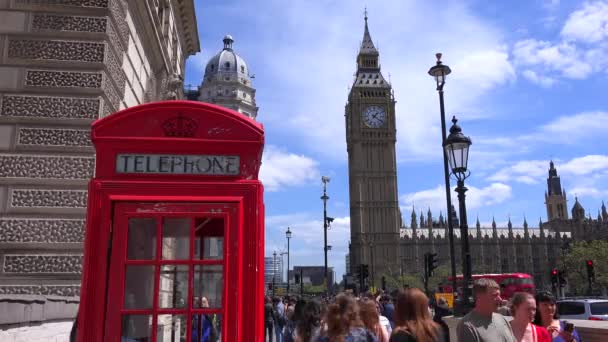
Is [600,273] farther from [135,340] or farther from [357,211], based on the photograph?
[135,340]

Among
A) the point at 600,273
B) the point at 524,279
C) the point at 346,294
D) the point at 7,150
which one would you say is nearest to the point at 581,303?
the point at 346,294

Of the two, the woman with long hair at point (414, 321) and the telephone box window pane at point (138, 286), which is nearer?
the telephone box window pane at point (138, 286)

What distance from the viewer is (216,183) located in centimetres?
335

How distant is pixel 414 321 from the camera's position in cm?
374

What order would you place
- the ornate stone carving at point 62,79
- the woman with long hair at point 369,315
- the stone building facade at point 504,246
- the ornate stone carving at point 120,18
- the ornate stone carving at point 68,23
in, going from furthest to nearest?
1. the stone building facade at point 504,246
2. the ornate stone carving at point 120,18
3. the ornate stone carving at point 68,23
4. the ornate stone carving at point 62,79
5. the woman with long hair at point 369,315

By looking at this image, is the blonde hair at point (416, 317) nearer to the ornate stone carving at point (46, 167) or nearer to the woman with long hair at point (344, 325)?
the woman with long hair at point (344, 325)

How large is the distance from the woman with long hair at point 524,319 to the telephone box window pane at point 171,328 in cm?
293

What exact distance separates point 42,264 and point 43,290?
1.02ft

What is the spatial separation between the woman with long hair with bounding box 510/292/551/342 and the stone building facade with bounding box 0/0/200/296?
484 centimetres

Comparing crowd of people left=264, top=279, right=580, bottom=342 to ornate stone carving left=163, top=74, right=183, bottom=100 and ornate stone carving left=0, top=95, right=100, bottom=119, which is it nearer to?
ornate stone carving left=0, top=95, right=100, bottom=119

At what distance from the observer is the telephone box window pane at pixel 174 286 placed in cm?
324

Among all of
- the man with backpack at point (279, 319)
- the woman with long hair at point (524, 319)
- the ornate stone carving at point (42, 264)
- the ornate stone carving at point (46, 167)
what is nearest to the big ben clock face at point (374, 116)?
the man with backpack at point (279, 319)

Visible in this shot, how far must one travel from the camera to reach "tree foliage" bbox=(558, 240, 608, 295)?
54.7m

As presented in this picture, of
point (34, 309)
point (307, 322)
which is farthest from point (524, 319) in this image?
point (34, 309)
